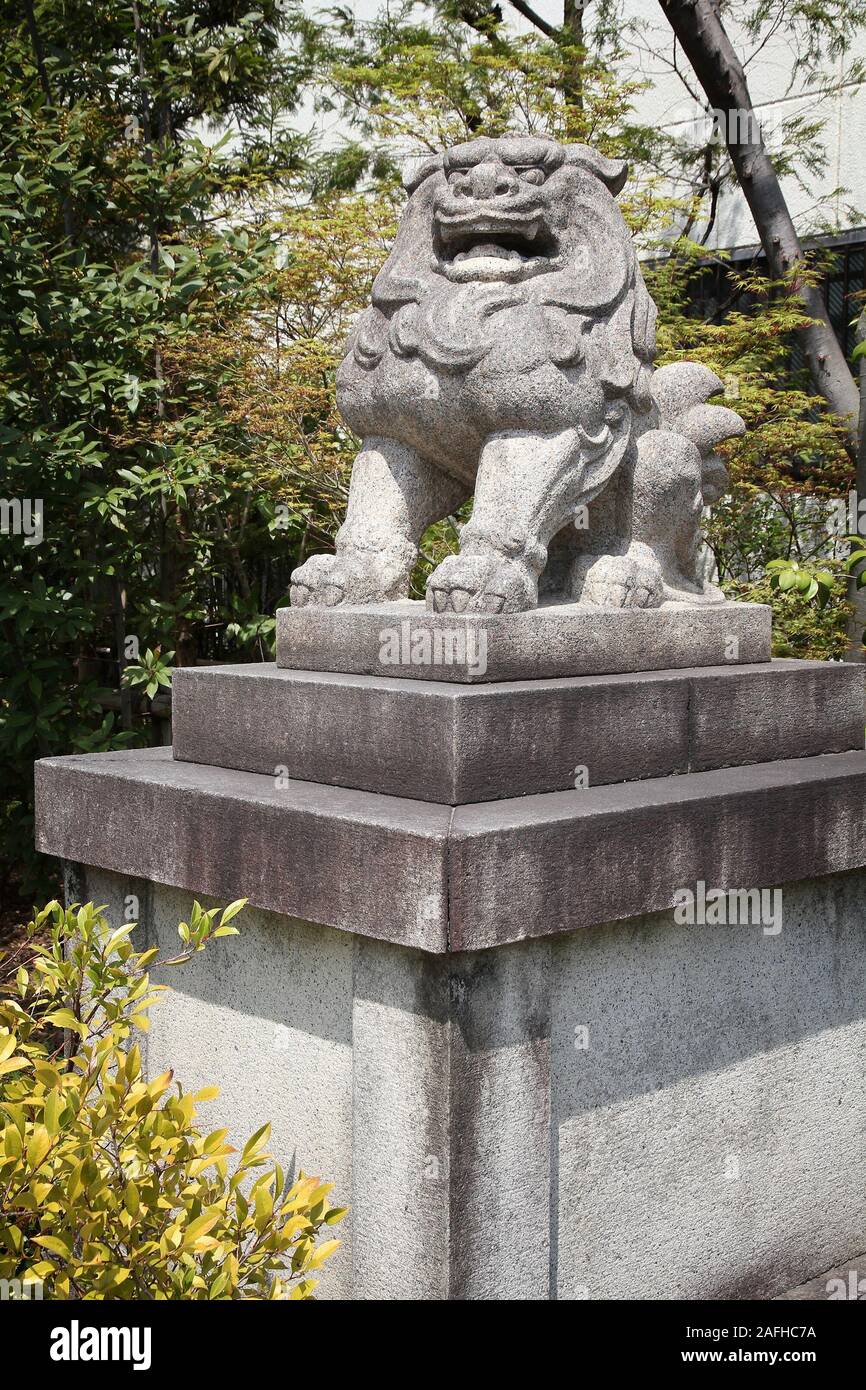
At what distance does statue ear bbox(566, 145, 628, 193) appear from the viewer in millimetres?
3779

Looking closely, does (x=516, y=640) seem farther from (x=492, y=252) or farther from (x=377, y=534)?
(x=492, y=252)

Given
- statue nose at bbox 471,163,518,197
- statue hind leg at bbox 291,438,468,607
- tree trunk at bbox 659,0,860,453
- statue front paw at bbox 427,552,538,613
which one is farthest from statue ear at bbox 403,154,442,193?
tree trunk at bbox 659,0,860,453

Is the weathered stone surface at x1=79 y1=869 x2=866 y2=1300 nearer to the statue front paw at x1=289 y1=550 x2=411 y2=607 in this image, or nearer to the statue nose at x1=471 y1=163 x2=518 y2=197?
the statue front paw at x1=289 y1=550 x2=411 y2=607

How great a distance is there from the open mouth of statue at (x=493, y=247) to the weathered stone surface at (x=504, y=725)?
113 centimetres

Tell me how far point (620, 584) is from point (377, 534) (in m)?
0.70

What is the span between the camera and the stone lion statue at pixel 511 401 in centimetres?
353

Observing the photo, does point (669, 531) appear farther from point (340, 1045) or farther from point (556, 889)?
point (340, 1045)

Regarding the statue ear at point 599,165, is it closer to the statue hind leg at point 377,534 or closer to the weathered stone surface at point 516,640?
the statue hind leg at point 377,534

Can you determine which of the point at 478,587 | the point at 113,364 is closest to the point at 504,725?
the point at 478,587

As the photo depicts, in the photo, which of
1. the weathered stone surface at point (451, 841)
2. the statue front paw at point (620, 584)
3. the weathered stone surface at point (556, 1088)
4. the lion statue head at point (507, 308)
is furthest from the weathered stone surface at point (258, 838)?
the lion statue head at point (507, 308)

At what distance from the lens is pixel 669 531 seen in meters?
4.06

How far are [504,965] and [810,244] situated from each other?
886 cm

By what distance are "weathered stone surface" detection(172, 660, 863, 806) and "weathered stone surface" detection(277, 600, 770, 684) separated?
0.19 ft

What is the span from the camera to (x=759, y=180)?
9211 millimetres
